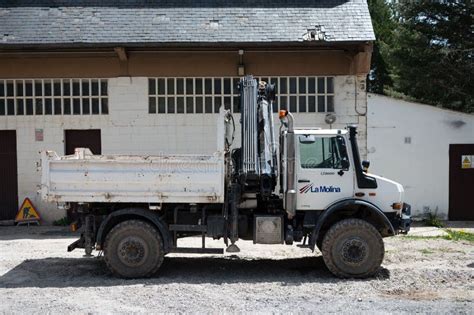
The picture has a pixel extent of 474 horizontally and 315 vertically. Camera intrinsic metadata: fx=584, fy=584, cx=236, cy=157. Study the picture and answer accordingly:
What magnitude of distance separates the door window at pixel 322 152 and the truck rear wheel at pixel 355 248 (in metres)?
0.97

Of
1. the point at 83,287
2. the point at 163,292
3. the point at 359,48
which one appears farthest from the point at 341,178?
the point at 359,48

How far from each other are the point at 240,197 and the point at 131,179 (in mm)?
1710

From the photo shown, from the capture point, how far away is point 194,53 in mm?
14758

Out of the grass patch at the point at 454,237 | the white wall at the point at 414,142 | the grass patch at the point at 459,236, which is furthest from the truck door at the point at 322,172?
the white wall at the point at 414,142

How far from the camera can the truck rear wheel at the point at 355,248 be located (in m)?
8.80

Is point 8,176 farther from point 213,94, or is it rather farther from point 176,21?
point 176,21

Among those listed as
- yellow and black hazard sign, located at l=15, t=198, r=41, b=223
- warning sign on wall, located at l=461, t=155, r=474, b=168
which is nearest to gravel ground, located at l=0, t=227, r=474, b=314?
yellow and black hazard sign, located at l=15, t=198, r=41, b=223

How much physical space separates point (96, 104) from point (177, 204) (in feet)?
22.0

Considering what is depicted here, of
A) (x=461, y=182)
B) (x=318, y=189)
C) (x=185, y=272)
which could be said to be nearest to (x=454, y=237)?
(x=461, y=182)

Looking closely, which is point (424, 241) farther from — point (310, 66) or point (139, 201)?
point (139, 201)

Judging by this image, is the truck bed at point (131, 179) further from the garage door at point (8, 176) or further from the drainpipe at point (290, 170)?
the garage door at point (8, 176)

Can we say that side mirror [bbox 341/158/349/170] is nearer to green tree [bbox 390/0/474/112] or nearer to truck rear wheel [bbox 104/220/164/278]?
truck rear wheel [bbox 104/220/164/278]

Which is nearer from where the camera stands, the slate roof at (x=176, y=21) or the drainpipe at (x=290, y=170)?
the drainpipe at (x=290, y=170)

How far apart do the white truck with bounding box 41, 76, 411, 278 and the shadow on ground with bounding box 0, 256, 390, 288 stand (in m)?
0.38
